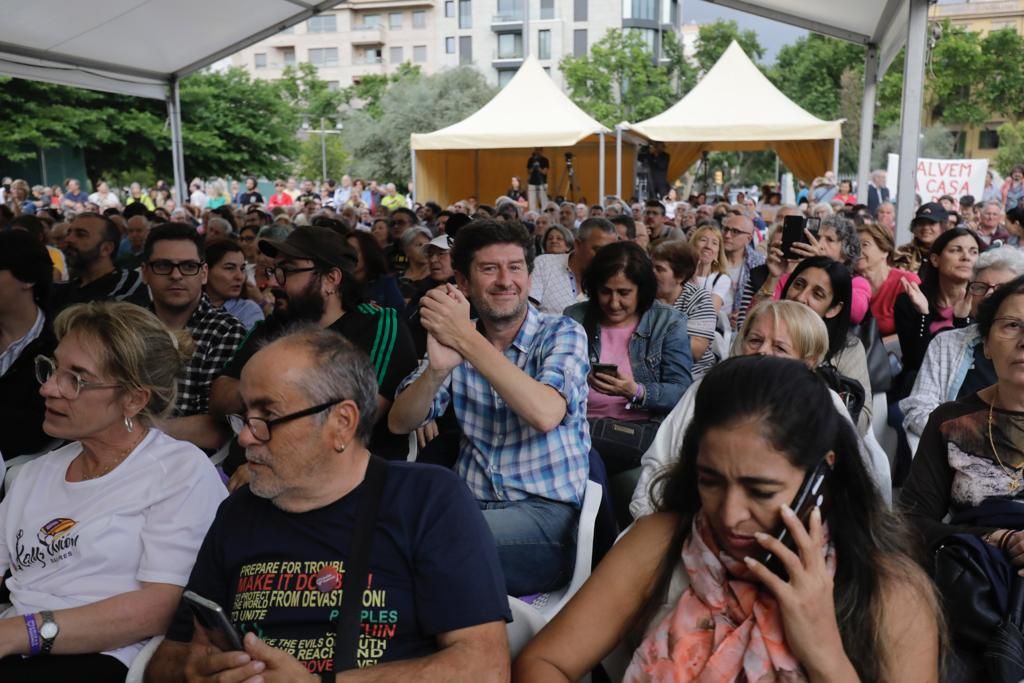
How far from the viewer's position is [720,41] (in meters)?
46.2

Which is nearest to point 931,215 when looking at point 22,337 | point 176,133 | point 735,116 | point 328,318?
point 328,318

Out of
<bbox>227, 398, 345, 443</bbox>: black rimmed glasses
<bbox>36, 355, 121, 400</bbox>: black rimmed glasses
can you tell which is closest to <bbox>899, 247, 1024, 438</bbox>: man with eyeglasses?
<bbox>227, 398, 345, 443</bbox>: black rimmed glasses

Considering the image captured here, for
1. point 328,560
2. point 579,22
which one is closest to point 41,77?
point 328,560

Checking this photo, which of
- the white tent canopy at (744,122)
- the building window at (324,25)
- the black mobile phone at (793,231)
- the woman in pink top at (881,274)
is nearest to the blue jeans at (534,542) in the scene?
the black mobile phone at (793,231)

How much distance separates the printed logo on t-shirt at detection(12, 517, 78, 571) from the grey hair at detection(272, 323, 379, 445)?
2.51 feet

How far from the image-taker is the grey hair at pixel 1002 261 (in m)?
3.57

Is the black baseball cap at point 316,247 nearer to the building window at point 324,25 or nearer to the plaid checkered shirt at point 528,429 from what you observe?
the plaid checkered shirt at point 528,429

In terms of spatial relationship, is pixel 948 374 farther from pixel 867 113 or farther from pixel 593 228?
pixel 867 113

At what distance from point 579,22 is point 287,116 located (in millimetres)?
43161

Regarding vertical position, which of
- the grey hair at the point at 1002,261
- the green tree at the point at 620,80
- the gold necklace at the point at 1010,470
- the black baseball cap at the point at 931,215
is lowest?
the gold necklace at the point at 1010,470

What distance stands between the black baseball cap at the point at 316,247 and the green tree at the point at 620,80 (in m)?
40.4

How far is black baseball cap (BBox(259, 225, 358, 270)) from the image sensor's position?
3.14m

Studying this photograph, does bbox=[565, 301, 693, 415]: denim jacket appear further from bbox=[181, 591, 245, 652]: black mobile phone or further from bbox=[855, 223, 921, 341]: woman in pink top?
bbox=[181, 591, 245, 652]: black mobile phone

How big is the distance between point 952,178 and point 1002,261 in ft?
32.7
